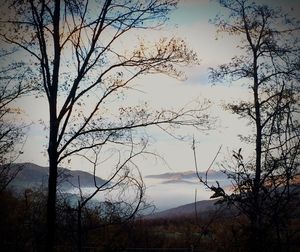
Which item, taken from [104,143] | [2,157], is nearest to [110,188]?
[104,143]

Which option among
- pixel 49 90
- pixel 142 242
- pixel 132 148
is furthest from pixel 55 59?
pixel 142 242

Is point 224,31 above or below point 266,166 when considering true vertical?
above

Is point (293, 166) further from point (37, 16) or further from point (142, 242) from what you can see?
point (142, 242)

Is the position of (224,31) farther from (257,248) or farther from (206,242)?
(206,242)

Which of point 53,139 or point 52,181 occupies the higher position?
point 53,139

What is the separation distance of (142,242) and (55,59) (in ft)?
55.3

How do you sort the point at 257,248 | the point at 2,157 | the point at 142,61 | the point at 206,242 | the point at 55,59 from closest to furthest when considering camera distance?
1. the point at 257,248
2. the point at 55,59
3. the point at 142,61
4. the point at 2,157
5. the point at 206,242

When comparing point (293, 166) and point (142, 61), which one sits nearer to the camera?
point (293, 166)

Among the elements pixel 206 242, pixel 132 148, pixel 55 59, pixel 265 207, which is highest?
pixel 55 59

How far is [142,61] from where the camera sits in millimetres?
8406

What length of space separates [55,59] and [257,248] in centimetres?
596

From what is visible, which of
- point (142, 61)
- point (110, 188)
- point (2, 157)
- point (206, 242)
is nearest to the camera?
point (110, 188)

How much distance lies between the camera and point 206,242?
21344 mm

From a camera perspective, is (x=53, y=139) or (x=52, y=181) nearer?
(x=52, y=181)
